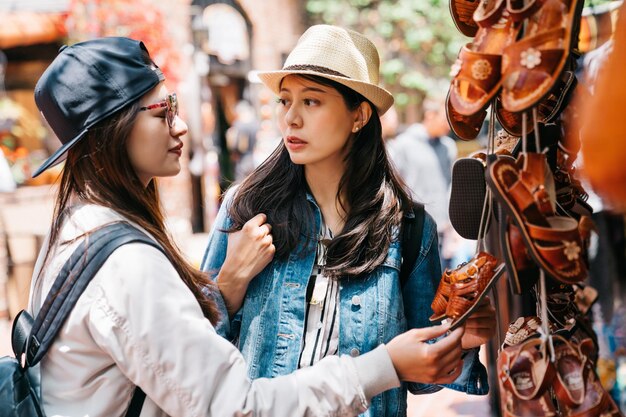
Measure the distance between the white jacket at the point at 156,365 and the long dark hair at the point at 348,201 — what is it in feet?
1.74

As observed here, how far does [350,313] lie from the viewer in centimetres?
202

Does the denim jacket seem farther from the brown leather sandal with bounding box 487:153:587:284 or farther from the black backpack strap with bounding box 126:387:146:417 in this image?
the brown leather sandal with bounding box 487:153:587:284

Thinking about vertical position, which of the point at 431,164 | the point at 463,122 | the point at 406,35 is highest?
the point at 406,35

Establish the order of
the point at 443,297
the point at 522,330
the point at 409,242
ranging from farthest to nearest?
the point at 409,242 < the point at 443,297 < the point at 522,330

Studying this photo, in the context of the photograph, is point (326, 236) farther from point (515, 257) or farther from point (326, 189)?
point (515, 257)

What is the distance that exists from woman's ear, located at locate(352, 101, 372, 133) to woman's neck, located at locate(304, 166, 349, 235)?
0.15m

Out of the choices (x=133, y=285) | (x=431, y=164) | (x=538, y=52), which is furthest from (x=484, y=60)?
(x=431, y=164)

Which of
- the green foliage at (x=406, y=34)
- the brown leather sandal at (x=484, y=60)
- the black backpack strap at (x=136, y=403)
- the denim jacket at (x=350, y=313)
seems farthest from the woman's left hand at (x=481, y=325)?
the green foliage at (x=406, y=34)

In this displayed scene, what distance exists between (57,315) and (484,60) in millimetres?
1015

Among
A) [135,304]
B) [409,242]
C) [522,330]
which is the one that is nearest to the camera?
[135,304]

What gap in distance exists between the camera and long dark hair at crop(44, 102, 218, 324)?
1.63 m

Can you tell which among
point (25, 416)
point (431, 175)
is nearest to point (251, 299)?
point (25, 416)

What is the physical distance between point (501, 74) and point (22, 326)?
1.19 metres

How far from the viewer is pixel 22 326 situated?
5.39 ft
